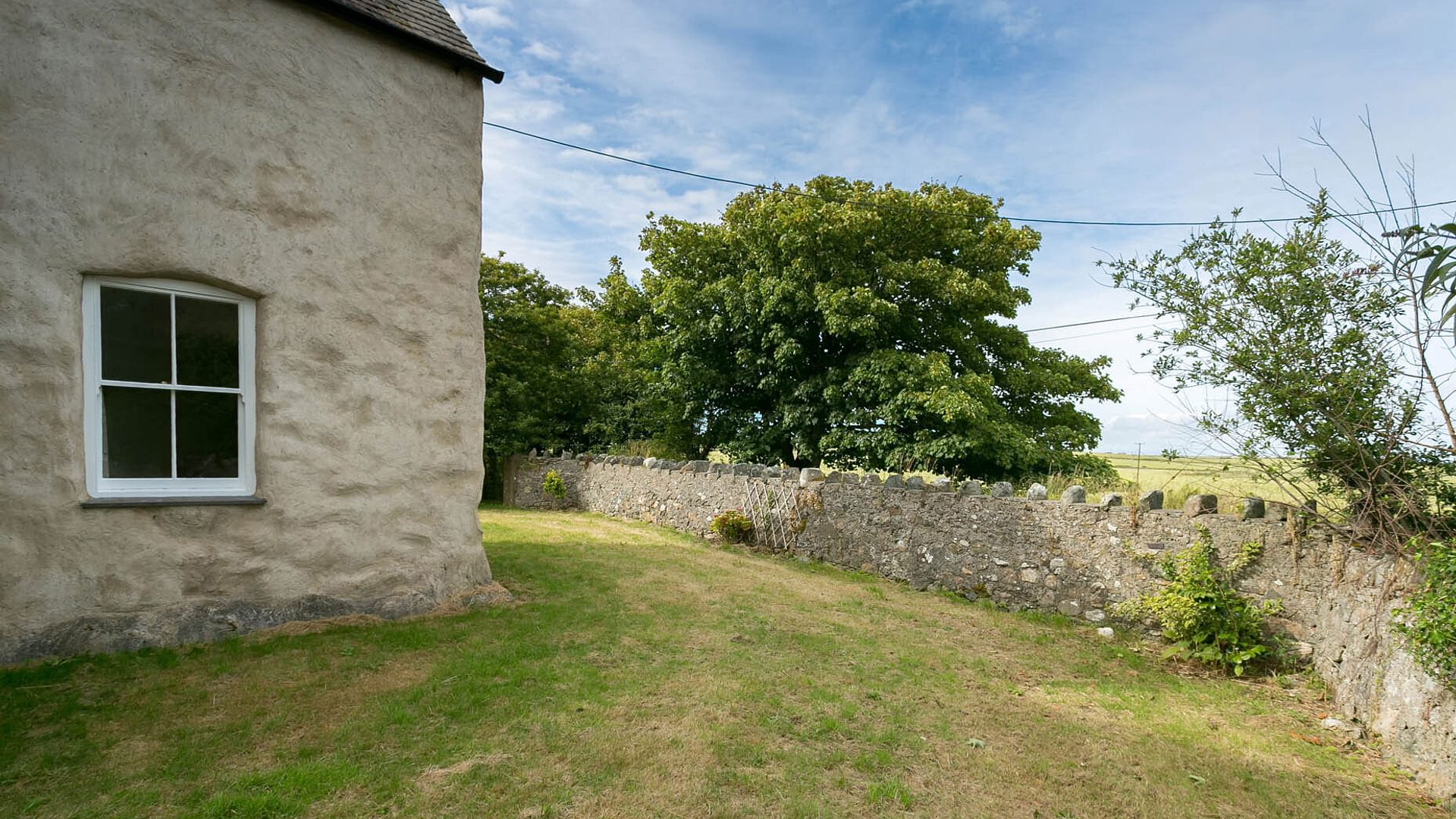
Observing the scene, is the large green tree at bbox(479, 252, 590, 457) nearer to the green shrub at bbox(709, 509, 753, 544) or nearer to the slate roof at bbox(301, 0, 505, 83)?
the green shrub at bbox(709, 509, 753, 544)

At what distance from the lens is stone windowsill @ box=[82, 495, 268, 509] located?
4383 millimetres

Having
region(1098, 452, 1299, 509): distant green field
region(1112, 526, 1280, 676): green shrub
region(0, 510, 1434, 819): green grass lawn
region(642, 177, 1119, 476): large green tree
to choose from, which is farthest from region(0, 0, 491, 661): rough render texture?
region(642, 177, 1119, 476): large green tree

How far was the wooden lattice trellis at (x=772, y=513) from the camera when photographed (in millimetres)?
10414

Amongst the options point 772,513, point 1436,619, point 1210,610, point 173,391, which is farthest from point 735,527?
point 1436,619

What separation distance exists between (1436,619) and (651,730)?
4.33 m

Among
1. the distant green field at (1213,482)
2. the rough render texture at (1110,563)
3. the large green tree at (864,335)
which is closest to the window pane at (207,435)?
the rough render texture at (1110,563)

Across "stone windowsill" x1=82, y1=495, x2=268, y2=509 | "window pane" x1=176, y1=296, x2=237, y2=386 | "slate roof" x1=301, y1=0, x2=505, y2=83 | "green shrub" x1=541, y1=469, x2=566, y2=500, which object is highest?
"slate roof" x1=301, y1=0, x2=505, y2=83

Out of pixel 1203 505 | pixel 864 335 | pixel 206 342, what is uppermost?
pixel 864 335

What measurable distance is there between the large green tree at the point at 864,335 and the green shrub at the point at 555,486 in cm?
421

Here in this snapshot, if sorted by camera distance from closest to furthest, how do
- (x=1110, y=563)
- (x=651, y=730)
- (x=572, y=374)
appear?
(x=651, y=730) → (x=1110, y=563) → (x=572, y=374)

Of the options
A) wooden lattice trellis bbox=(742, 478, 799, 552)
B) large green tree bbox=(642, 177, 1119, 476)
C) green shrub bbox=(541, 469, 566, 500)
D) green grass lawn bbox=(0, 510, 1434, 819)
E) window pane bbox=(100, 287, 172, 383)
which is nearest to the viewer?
green grass lawn bbox=(0, 510, 1434, 819)

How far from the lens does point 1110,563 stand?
648 centimetres

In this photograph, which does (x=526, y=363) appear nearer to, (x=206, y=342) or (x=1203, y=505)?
(x=206, y=342)

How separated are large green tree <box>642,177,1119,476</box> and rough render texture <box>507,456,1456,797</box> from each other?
16.8ft
